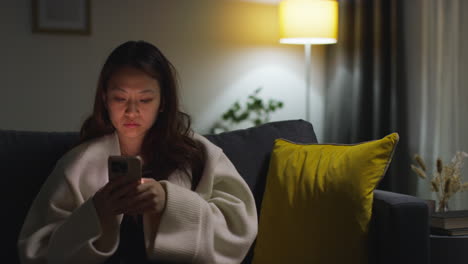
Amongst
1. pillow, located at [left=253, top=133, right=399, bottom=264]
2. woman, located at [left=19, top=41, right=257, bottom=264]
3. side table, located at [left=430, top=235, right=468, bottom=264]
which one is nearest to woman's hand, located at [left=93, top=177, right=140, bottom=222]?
woman, located at [left=19, top=41, right=257, bottom=264]

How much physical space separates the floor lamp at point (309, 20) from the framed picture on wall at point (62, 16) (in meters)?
1.17

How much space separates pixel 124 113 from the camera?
154cm

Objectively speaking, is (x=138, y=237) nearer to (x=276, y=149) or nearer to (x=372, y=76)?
(x=276, y=149)

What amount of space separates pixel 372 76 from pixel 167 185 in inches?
83.2

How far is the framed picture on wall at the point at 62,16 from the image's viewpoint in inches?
132

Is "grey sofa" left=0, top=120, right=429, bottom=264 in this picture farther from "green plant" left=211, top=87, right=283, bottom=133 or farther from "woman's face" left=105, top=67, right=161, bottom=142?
"green plant" left=211, top=87, right=283, bottom=133

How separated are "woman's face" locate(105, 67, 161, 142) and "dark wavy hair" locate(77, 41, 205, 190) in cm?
4

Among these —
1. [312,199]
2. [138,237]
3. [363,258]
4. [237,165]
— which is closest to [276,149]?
[237,165]

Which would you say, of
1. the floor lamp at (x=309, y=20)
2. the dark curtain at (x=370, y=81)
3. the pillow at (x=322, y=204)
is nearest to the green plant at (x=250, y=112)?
the dark curtain at (x=370, y=81)

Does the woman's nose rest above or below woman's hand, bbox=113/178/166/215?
above

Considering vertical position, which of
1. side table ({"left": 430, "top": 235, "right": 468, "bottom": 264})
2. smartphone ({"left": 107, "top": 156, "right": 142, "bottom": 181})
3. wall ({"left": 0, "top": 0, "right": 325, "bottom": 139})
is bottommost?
side table ({"left": 430, "top": 235, "right": 468, "bottom": 264})

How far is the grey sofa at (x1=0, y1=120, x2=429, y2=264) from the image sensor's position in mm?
1596

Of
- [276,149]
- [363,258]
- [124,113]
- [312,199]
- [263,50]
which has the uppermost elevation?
[263,50]

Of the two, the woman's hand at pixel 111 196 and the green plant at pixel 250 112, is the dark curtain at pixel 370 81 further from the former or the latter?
the woman's hand at pixel 111 196
